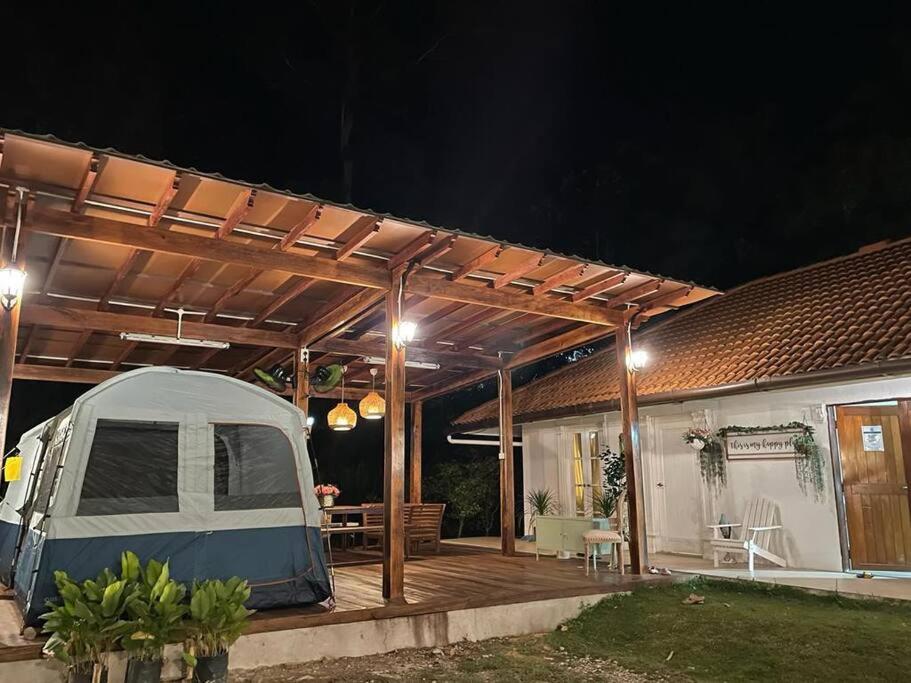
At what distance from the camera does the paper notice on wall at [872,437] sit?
26.1 ft

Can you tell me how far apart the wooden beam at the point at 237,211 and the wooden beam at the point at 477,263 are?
2047mm

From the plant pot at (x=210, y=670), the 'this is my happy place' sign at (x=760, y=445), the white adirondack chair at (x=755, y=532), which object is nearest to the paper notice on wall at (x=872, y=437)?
the 'this is my happy place' sign at (x=760, y=445)

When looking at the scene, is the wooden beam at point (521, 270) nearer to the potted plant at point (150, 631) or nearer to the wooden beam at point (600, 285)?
the wooden beam at point (600, 285)

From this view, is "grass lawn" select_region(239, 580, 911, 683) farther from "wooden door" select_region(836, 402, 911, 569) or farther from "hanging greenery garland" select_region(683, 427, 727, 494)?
"hanging greenery garland" select_region(683, 427, 727, 494)

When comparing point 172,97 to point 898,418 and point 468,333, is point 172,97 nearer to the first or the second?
point 468,333

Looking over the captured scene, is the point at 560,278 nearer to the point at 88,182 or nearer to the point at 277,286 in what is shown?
the point at 277,286

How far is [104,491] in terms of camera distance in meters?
5.21

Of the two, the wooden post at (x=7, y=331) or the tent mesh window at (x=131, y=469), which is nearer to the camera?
the wooden post at (x=7, y=331)

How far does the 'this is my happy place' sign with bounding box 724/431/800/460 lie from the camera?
8336 mm

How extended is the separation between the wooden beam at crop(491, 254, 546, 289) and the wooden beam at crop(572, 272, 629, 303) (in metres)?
0.89

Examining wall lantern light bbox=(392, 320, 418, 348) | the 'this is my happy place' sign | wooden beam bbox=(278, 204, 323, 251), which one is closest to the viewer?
wooden beam bbox=(278, 204, 323, 251)

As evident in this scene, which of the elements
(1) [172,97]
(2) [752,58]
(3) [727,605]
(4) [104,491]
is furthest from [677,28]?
(4) [104,491]

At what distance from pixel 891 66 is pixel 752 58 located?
379 cm

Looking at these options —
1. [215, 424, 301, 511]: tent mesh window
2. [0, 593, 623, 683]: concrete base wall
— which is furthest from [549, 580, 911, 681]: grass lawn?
[215, 424, 301, 511]: tent mesh window
